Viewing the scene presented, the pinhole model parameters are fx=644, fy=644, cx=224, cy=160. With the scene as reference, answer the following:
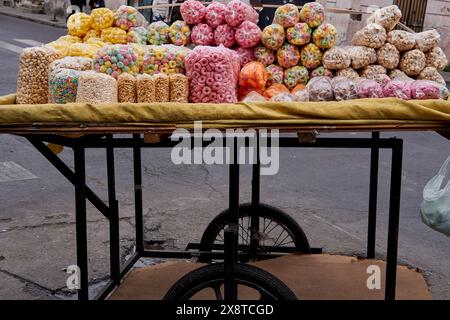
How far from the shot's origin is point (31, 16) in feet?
79.1

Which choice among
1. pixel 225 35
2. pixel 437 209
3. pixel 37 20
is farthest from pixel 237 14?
pixel 37 20

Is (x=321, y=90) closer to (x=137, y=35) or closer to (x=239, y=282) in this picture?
(x=239, y=282)

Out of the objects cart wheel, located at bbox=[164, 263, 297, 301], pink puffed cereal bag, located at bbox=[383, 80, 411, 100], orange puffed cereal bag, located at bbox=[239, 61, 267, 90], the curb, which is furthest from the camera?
the curb

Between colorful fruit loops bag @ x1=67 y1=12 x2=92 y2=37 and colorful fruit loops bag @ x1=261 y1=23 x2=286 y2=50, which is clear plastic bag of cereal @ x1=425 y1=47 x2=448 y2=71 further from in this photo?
colorful fruit loops bag @ x1=67 y1=12 x2=92 y2=37

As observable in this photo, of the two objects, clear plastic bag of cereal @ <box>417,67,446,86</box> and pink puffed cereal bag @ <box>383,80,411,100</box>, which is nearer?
pink puffed cereal bag @ <box>383,80,411,100</box>

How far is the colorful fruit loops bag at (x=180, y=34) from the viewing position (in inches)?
137

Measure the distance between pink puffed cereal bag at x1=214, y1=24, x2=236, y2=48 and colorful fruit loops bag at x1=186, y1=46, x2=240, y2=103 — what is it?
1.47 feet

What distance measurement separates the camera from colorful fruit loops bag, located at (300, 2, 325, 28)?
3412mm

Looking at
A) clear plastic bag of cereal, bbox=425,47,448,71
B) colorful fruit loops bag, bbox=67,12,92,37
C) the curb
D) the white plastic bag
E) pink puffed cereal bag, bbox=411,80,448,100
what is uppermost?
colorful fruit loops bag, bbox=67,12,92,37

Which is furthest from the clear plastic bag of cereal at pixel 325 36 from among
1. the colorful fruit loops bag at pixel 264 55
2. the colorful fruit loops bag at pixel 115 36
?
the colorful fruit loops bag at pixel 115 36

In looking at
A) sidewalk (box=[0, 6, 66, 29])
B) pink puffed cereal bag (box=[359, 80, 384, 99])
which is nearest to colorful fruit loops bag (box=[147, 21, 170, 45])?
pink puffed cereal bag (box=[359, 80, 384, 99])

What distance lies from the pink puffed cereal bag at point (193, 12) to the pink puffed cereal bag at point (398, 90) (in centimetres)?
108

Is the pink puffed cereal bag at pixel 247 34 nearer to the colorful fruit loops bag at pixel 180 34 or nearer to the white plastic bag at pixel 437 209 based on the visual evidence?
the colorful fruit loops bag at pixel 180 34
